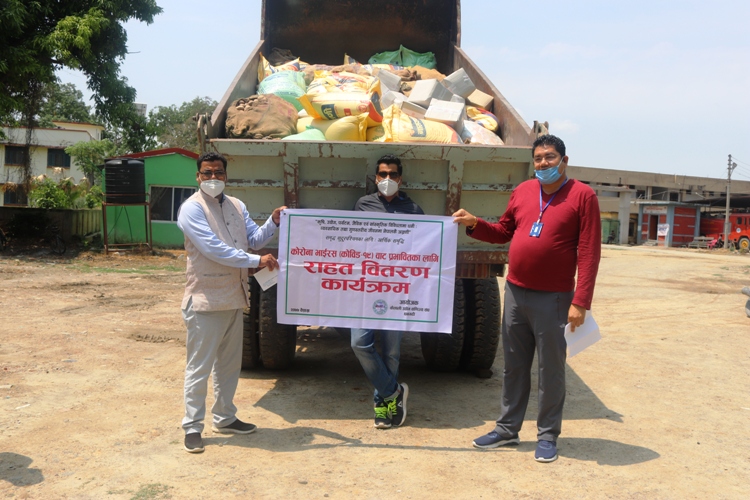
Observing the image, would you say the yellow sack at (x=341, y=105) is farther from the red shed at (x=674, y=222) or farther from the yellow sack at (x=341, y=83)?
the red shed at (x=674, y=222)

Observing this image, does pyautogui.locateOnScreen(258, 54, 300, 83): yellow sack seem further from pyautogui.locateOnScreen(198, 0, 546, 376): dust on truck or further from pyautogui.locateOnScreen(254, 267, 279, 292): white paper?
pyautogui.locateOnScreen(254, 267, 279, 292): white paper

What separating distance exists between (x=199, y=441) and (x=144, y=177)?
14526mm

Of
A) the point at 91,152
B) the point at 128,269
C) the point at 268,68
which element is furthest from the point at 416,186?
the point at 91,152

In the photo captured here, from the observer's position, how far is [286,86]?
5.82 meters

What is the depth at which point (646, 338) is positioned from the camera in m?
7.79

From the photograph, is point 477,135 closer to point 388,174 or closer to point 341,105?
point 341,105

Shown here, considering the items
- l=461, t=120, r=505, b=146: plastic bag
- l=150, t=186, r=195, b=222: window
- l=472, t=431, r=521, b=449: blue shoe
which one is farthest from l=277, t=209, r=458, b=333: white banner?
l=150, t=186, r=195, b=222: window

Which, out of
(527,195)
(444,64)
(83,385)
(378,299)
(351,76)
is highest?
(444,64)

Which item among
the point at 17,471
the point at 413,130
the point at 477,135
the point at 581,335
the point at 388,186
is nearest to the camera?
the point at 17,471

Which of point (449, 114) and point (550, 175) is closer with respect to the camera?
point (550, 175)

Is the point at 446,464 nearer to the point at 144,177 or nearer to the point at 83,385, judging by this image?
the point at 83,385

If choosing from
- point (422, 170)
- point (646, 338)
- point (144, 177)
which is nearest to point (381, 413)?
point (422, 170)

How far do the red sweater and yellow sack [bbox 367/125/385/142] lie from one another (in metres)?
1.42

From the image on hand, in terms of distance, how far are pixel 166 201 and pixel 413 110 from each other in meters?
14.7
